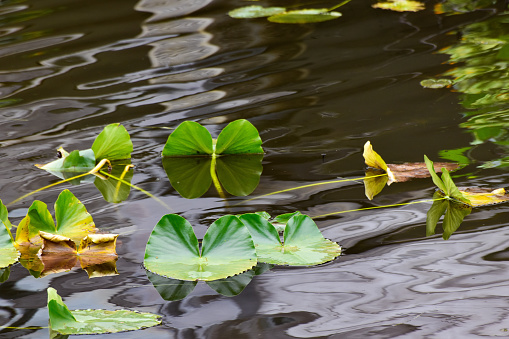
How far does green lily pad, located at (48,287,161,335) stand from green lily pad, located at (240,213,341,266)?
23cm

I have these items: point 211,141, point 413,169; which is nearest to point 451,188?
point 413,169

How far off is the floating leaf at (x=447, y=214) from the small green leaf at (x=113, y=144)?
722 millimetres

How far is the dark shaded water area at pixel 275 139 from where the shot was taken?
86 centimetres

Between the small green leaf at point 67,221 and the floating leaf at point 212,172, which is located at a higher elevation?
the small green leaf at point 67,221

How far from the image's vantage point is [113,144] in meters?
1.44

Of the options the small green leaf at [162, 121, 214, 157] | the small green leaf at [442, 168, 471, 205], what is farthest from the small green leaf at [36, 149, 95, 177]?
the small green leaf at [442, 168, 471, 205]

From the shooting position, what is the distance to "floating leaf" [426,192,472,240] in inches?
→ 41.6

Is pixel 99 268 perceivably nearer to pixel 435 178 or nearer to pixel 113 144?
pixel 113 144

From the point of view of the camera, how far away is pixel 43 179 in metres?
1.37

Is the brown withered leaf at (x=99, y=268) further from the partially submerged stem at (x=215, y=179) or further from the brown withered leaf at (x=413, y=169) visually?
the brown withered leaf at (x=413, y=169)

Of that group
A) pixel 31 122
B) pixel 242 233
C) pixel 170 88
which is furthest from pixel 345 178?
pixel 31 122

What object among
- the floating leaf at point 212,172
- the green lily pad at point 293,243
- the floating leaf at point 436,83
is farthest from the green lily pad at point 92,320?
the floating leaf at point 436,83

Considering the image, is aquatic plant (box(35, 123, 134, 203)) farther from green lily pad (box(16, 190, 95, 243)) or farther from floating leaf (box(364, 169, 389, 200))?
floating leaf (box(364, 169, 389, 200))

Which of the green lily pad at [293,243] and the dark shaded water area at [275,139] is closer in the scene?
the dark shaded water area at [275,139]
